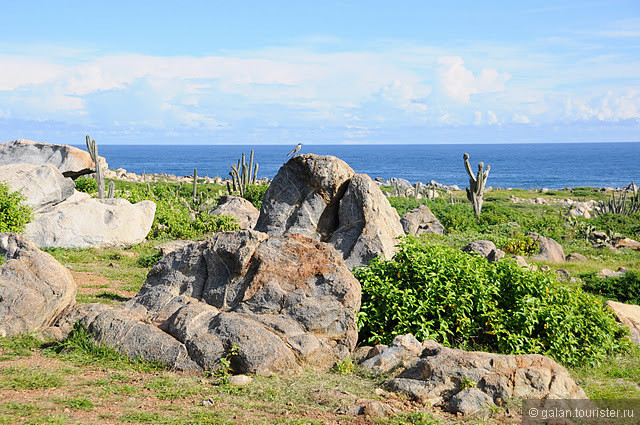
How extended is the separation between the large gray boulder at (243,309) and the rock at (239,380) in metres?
0.23

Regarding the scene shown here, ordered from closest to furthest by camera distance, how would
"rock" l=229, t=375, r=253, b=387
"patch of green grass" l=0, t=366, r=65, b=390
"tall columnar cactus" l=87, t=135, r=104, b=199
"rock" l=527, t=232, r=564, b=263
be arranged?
"patch of green grass" l=0, t=366, r=65, b=390 → "rock" l=229, t=375, r=253, b=387 → "rock" l=527, t=232, r=564, b=263 → "tall columnar cactus" l=87, t=135, r=104, b=199

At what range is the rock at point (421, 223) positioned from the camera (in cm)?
2520

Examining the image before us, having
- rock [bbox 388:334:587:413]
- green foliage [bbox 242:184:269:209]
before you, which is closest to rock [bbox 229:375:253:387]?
rock [bbox 388:334:587:413]

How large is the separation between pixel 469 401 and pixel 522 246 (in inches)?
604

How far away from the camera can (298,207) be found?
14953mm

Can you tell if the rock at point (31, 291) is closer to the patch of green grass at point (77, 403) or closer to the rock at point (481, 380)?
the patch of green grass at point (77, 403)

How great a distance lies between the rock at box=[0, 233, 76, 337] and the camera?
368 inches

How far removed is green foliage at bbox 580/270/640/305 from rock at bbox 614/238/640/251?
32.7ft

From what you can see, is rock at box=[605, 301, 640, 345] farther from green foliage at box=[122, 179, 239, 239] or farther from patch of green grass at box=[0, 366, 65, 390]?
green foliage at box=[122, 179, 239, 239]

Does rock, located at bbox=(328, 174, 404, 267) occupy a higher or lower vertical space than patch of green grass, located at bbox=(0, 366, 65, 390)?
higher

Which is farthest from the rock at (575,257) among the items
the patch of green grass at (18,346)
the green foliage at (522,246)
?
the patch of green grass at (18,346)

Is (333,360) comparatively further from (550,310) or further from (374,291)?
(550,310)

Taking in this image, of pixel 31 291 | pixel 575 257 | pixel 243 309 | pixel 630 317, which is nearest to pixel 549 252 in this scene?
pixel 575 257

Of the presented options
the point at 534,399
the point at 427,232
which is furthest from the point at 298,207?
the point at 427,232
